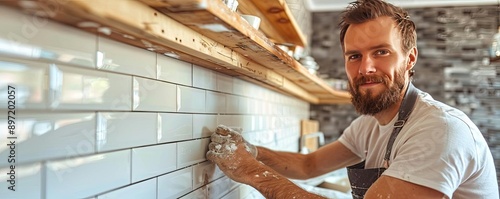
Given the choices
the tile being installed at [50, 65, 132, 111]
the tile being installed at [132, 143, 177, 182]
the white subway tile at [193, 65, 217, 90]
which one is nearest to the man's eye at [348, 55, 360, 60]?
the white subway tile at [193, 65, 217, 90]

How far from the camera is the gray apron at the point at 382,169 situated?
1.17 meters

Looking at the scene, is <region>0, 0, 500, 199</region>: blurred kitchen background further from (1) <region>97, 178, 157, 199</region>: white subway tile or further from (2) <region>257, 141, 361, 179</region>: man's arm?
(2) <region>257, 141, 361, 179</region>: man's arm

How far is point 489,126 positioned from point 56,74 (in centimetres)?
347

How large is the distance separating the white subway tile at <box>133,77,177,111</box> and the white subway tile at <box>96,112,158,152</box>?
0.06 ft

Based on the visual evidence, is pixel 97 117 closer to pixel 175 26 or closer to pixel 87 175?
pixel 87 175

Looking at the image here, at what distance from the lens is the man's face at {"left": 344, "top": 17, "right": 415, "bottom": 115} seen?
118 centimetres

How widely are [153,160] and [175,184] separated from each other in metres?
0.12

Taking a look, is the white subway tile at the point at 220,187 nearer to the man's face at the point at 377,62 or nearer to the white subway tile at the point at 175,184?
the white subway tile at the point at 175,184

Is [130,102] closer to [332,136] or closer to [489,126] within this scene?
[332,136]

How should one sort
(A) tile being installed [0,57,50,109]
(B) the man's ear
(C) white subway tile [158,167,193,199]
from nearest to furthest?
(A) tile being installed [0,57,50,109], (C) white subway tile [158,167,193,199], (B) the man's ear

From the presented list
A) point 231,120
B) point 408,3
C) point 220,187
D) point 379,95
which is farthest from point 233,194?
point 408,3

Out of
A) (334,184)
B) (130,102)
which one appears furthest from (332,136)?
(130,102)

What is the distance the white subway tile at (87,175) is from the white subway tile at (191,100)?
0.23 m

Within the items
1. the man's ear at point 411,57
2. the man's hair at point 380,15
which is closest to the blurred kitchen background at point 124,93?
the man's hair at point 380,15
